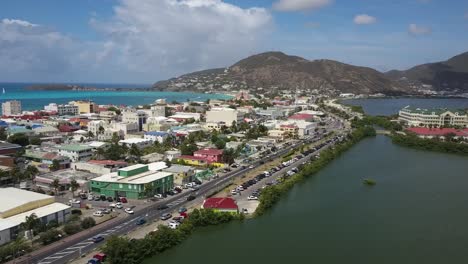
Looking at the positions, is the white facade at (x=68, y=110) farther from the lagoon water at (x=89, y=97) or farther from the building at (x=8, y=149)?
the building at (x=8, y=149)

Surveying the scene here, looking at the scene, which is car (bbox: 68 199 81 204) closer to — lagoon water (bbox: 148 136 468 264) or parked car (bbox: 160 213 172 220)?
parked car (bbox: 160 213 172 220)

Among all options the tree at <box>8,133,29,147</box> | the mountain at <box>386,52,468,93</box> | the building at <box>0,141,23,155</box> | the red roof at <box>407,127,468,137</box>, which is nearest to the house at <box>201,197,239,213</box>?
the building at <box>0,141,23,155</box>

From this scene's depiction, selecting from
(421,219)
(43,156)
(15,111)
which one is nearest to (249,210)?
(421,219)

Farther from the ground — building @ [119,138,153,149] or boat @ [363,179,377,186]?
building @ [119,138,153,149]

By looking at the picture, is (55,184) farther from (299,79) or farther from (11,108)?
(299,79)

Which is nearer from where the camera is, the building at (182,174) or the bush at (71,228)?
the bush at (71,228)

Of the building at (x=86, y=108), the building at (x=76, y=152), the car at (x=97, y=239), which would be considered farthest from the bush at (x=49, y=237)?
the building at (x=86, y=108)

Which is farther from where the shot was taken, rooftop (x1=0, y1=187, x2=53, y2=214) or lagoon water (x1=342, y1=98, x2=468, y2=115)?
lagoon water (x1=342, y1=98, x2=468, y2=115)
